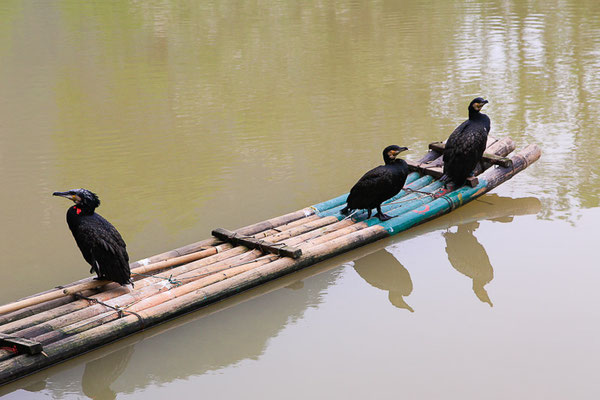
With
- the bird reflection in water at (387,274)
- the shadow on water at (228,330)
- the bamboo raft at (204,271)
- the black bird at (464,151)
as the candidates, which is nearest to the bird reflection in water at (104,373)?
the shadow on water at (228,330)

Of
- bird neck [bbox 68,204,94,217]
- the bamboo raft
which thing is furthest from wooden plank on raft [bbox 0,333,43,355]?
bird neck [bbox 68,204,94,217]

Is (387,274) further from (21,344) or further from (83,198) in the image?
(21,344)

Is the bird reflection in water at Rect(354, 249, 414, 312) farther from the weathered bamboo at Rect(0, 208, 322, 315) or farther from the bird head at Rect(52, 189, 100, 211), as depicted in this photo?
the bird head at Rect(52, 189, 100, 211)

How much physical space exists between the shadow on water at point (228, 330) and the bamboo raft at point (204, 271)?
0.19 m

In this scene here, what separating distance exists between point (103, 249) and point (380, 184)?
2879mm

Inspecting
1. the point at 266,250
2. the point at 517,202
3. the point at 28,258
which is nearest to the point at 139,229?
the point at 28,258

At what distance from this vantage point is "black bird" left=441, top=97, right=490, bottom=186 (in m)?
8.33

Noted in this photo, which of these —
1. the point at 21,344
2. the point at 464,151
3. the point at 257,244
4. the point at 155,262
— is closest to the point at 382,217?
the point at 464,151

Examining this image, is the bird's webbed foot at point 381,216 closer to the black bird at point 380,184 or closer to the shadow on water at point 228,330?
the black bird at point 380,184

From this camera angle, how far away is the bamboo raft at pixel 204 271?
5.67m

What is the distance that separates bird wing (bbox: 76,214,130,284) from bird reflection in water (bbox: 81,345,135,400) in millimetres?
643

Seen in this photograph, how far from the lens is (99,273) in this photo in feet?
20.9

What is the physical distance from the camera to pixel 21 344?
212 inches

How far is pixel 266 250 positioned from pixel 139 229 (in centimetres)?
194
